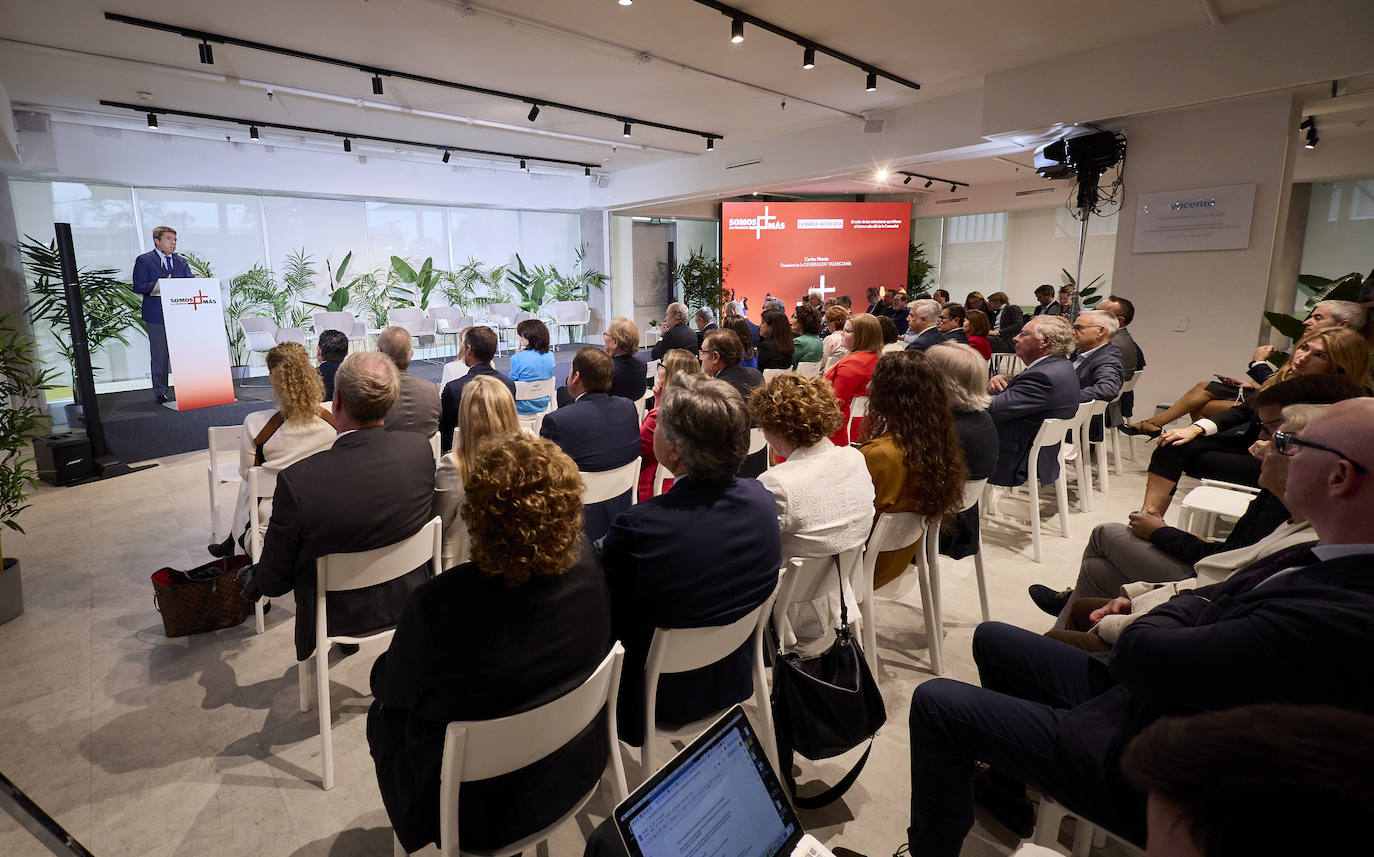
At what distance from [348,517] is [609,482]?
1206mm

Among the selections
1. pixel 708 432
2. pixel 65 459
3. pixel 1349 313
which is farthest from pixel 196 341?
pixel 1349 313

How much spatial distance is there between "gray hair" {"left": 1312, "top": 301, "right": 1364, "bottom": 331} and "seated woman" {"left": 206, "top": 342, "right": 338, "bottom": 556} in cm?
504

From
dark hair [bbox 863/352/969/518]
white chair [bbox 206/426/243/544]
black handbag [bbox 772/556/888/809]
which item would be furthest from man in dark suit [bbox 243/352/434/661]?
white chair [bbox 206/426/243/544]

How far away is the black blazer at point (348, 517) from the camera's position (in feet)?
6.91

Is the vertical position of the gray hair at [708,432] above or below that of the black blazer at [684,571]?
above

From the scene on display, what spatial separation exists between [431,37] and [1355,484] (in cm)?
635

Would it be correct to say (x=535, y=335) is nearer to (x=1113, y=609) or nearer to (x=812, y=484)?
(x=812, y=484)

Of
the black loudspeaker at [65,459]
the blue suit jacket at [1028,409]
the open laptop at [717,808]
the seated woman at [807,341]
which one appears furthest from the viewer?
the seated woman at [807,341]

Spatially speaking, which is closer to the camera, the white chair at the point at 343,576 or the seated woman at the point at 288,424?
the white chair at the point at 343,576

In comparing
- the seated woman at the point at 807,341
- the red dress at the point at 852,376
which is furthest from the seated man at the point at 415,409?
the seated woman at the point at 807,341

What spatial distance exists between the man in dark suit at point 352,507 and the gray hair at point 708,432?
3.39ft

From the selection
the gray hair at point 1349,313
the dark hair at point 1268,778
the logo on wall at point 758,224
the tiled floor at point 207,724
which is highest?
the logo on wall at point 758,224

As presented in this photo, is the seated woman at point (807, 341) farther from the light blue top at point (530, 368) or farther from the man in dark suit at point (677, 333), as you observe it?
the light blue top at point (530, 368)

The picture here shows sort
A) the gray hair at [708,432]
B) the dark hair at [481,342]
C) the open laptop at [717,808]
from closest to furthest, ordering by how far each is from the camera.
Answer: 1. the open laptop at [717,808]
2. the gray hair at [708,432]
3. the dark hair at [481,342]
